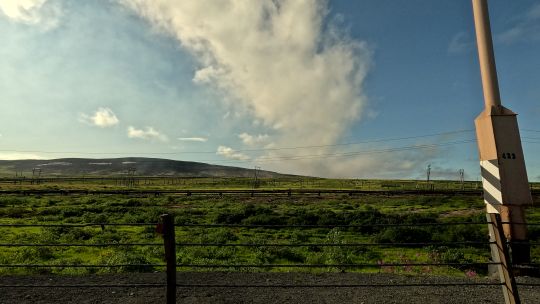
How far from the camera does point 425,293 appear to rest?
884cm

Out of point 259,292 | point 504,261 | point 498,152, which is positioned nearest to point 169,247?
point 259,292

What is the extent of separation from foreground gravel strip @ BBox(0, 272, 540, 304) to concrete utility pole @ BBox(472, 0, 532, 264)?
191 cm

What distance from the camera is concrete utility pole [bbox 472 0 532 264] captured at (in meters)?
9.11

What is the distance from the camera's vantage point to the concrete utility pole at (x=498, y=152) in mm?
9109

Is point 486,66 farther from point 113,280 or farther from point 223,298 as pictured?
point 113,280

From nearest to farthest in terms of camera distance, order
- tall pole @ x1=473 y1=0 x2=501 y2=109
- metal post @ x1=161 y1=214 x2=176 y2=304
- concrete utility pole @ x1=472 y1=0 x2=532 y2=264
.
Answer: metal post @ x1=161 y1=214 x2=176 y2=304 → concrete utility pole @ x1=472 y1=0 x2=532 y2=264 → tall pole @ x1=473 y1=0 x2=501 y2=109

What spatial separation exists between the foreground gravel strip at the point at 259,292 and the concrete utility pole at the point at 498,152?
1.91 metres

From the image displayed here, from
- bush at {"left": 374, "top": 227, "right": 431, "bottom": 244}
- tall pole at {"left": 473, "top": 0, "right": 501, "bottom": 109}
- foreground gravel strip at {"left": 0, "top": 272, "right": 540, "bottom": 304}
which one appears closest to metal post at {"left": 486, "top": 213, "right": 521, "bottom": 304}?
foreground gravel strip at {"left": 0, "top": 272, "right": 540, "bottom": 304}

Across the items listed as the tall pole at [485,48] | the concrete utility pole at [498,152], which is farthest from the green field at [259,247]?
the tall pole at [485,48]

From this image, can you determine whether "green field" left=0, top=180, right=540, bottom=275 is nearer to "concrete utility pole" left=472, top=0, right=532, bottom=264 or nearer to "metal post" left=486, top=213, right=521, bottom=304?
"concrete utility pole" left=472, top=0, right=532, bottom=264

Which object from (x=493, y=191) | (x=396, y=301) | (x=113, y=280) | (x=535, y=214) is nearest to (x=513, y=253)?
(x=493, y=191)

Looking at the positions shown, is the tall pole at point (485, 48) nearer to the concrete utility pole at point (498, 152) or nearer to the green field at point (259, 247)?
the concrete utility pole at point (498, 152)

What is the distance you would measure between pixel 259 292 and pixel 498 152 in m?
6.99

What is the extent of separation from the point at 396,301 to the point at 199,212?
105ft
